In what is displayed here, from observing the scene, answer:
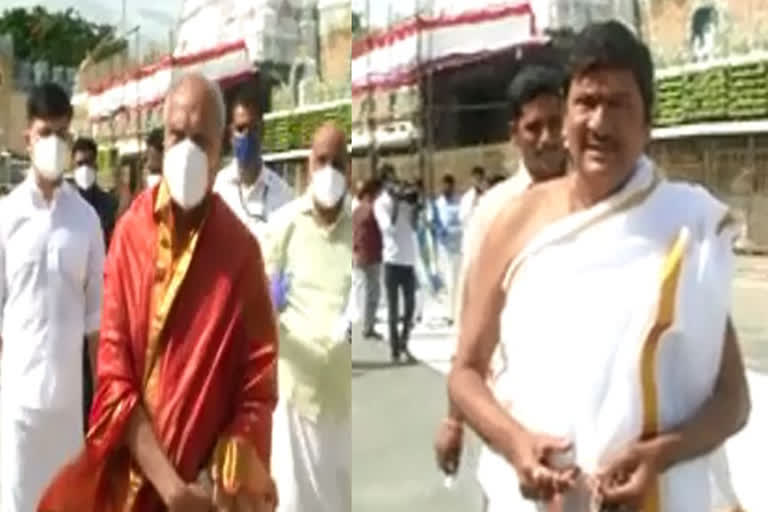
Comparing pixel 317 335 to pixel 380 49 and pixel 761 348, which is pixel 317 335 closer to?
pixel 380 49

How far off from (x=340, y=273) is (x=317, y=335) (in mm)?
137

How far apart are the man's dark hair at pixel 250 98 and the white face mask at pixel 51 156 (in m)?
0.43

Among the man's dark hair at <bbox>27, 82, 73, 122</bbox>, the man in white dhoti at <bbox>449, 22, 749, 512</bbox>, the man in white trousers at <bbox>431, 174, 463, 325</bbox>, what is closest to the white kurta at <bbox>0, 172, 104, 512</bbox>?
the man's dark hair at <bbox>27, 82, 73, 122</bbox>

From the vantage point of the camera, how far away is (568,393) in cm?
175

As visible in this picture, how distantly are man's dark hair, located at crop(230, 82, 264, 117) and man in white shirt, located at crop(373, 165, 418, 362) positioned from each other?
0.35 meters

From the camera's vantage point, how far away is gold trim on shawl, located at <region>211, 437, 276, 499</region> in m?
2.40

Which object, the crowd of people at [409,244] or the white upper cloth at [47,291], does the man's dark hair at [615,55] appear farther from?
the white upper cloth at [47,291]

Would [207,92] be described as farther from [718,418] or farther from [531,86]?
[718,418]

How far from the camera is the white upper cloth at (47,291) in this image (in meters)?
3.49

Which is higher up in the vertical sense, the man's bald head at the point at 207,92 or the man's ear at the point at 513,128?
the man's bald head at the point at 207,92

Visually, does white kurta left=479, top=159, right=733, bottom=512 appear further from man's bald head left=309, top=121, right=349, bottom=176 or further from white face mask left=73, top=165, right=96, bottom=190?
white face mask left=73, top=165, right=96, bottom=190

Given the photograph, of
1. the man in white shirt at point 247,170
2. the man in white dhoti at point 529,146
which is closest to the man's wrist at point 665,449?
the man in white dhoti at point 529,146

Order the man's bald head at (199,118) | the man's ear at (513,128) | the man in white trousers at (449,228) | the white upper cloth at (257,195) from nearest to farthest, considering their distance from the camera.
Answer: the man's ear at (513,128) < the man's bald head at (199,118) < the man in white trousers at (449,228) < the white upper cloth at (257,195)

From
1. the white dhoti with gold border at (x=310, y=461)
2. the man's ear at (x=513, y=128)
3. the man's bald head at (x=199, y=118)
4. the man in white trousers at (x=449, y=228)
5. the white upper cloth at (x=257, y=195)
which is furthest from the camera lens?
the white dhoti with gold border at (x=310, y=461)
